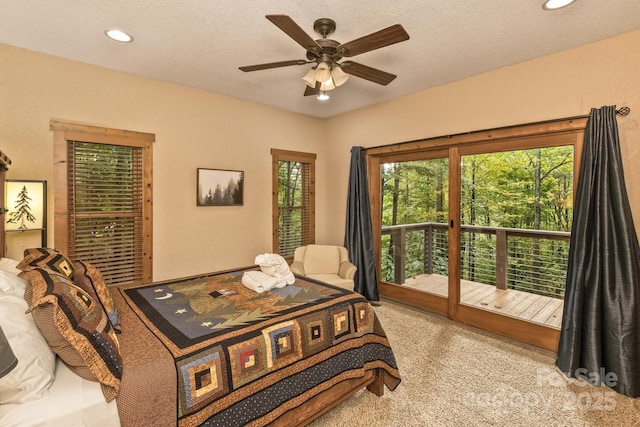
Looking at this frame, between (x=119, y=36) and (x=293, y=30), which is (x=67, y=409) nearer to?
(x=293, y=30)

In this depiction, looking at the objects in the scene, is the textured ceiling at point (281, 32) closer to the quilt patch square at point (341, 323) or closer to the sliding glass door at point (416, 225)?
the sliding glass door at point (416, 225)

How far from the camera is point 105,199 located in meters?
3.15

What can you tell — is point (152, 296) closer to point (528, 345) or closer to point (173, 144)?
point (173, 144)

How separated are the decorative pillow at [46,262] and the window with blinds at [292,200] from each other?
8.95 ft

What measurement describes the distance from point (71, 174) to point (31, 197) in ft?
1.99

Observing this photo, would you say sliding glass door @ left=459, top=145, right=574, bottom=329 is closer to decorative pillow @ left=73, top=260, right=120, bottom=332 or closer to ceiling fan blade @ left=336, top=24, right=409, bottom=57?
ceiling fan blade @ left=336, top=24, right=409, bottom=57

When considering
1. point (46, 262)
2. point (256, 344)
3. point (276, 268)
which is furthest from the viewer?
point (276, 268)

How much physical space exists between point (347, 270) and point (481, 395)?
73.3 inches

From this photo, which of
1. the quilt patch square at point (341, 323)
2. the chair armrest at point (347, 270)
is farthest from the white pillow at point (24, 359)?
the chair armrest at point (347, 270)

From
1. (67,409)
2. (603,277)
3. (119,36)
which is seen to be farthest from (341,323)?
(119,36)

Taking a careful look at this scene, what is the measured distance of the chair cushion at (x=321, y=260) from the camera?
157 inches

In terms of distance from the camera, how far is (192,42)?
8.46 feet

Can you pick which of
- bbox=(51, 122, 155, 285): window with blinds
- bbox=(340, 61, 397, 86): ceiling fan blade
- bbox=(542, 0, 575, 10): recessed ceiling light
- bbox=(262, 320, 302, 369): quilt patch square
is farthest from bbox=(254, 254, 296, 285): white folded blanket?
bbox=(542, 0, 575, 10): recessed ceiling light

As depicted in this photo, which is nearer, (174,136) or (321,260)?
(174,136)
